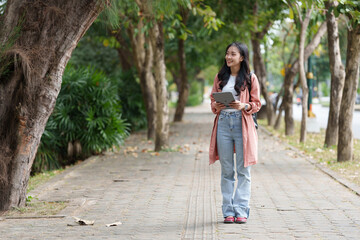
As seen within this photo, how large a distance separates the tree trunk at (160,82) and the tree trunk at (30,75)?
6784 mm

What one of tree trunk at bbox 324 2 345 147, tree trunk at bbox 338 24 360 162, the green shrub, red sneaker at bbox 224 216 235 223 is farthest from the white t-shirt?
tree trunk at bbox 324 2 345 147

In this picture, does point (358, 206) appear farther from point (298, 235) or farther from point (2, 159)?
point (2, 159)

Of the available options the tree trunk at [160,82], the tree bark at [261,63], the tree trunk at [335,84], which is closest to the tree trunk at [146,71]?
the tree trunk at [160,82]

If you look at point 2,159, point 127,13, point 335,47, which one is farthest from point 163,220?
point 127,13

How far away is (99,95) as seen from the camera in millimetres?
13805

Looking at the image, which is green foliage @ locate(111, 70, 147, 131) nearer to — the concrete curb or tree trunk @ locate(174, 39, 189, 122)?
tree trunk @ locate(174, 39, 189, 122)

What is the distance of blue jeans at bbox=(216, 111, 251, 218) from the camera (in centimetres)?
596

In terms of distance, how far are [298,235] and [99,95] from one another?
357 inches

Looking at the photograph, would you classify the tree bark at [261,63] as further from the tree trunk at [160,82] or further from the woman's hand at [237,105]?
the woman's hand at [237,105]

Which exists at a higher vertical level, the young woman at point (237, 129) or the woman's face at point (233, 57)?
the woman's face at point (233, 57)

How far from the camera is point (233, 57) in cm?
594

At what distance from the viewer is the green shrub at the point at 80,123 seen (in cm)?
1299

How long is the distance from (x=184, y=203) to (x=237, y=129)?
1.77m

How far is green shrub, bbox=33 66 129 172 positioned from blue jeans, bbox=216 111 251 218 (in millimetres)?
7384
